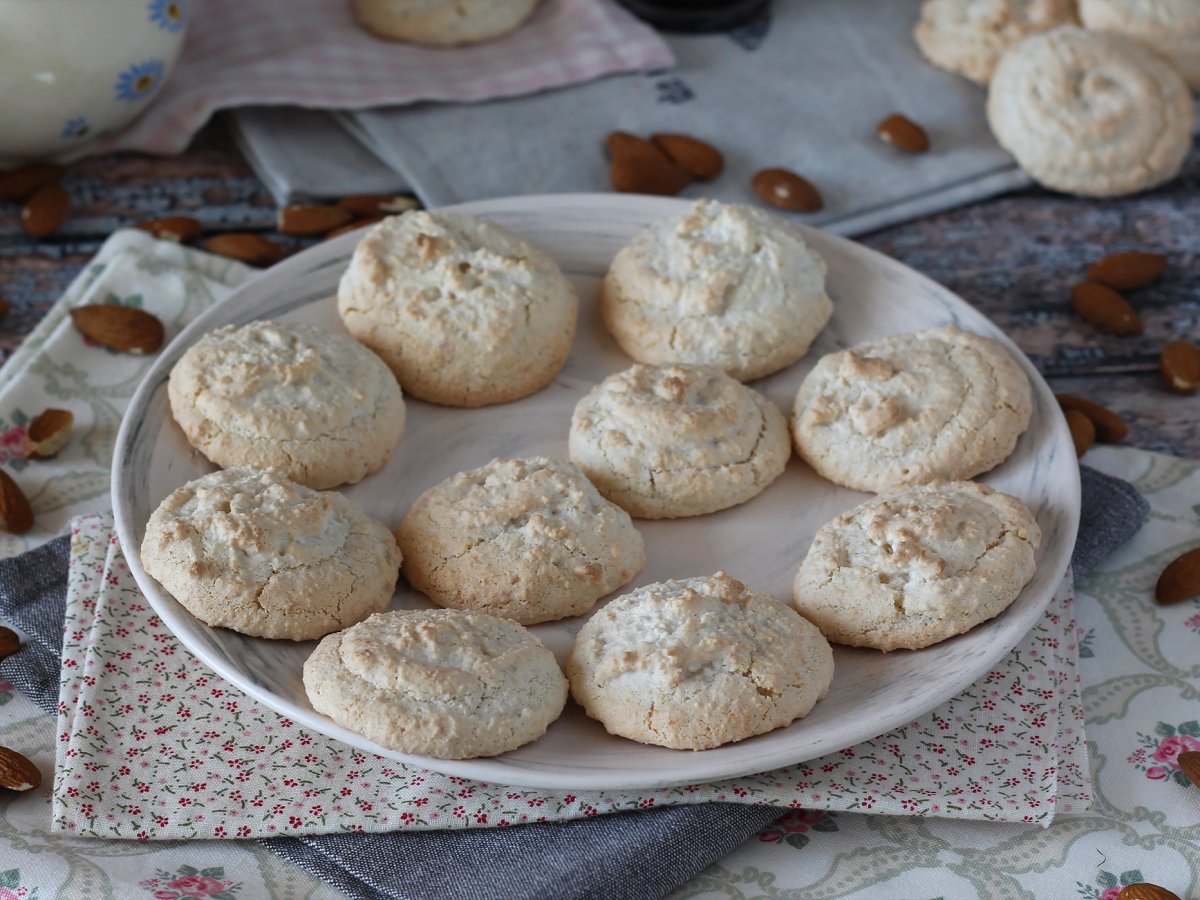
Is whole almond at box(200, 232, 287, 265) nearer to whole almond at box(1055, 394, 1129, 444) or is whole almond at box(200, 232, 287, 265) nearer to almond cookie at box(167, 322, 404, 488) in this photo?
almond cookie at box(167, 322, 404, 488)

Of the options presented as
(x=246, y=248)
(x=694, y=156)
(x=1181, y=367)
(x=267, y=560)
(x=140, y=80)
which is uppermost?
(x=140, y=80)

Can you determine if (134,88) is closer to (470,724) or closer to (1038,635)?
(470,724)

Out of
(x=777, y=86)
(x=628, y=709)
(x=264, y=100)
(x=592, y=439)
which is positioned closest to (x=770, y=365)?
(x=592, y=439)

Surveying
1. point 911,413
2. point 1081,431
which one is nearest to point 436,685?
point 911,413

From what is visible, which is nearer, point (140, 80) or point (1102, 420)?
point (1102, 420)

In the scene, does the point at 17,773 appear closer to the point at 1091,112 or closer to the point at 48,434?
the point at 48,434

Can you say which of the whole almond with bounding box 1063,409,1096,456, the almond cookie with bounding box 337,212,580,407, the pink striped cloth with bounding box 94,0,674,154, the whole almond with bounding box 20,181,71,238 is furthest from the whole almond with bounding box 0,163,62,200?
the whole almond with bounding box 1063,409,1096,456
